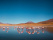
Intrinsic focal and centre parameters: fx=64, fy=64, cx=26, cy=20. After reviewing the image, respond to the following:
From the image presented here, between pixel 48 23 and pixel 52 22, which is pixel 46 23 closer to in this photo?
pixel 48 23

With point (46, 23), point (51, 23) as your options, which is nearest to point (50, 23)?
point (51, 23)

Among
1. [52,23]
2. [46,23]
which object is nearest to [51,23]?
[52,23]

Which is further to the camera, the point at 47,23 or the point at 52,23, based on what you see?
the point at 47,23

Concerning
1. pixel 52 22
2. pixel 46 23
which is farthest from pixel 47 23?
pixel 52 22

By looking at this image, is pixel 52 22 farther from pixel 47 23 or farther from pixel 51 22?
pixel 47 23

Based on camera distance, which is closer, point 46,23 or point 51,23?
point 51,23

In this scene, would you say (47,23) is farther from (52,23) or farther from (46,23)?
(52,23)

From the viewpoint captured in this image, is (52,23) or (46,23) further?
(46,23)
